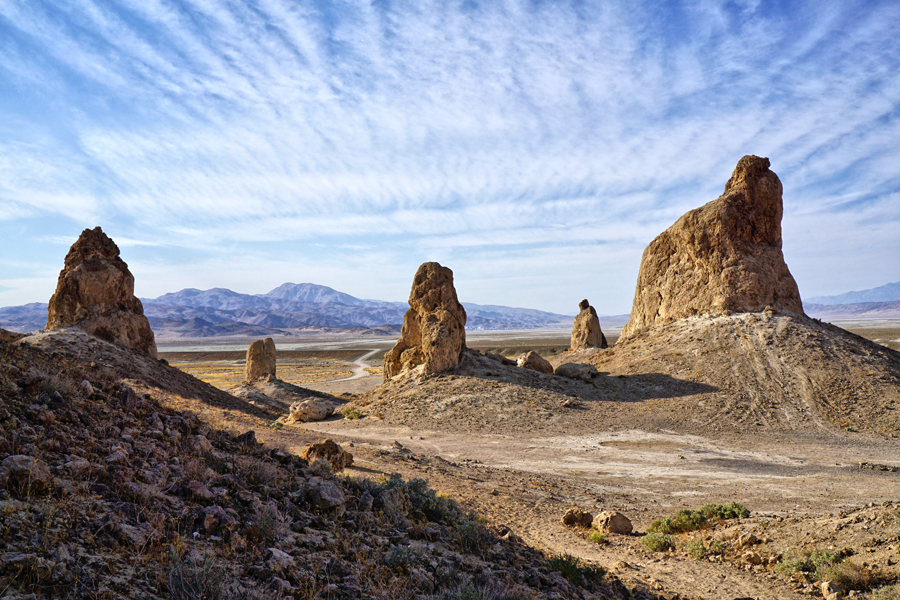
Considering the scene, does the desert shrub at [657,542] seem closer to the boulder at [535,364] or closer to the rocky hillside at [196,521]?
the rocky hillside at [196,521]

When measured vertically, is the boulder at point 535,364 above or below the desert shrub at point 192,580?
below

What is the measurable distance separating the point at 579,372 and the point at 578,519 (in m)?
18.5

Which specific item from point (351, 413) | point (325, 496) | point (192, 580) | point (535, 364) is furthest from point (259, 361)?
point (192, 580)

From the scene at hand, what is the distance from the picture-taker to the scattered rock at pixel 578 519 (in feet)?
30.7

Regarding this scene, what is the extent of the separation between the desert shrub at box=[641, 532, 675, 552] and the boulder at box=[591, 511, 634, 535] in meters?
0.66

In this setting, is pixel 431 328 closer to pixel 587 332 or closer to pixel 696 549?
pixel 587 332

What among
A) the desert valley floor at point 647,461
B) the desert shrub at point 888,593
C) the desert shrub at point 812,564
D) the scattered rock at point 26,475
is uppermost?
the scattered rock at point 26,475

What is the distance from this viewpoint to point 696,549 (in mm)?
7855

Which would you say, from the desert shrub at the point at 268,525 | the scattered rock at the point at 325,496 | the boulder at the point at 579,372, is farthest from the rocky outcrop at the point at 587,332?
the desert shrub at the point at 268,525

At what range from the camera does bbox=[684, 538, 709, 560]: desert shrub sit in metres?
7.77

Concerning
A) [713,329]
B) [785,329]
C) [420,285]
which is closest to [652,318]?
[713,329]

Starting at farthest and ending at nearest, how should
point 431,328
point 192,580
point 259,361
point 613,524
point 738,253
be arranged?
point 259,361, point 738,253, point 431,328, point 613,524, point 192,580

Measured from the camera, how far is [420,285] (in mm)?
27391

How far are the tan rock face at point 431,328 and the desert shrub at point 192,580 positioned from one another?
22.2m
